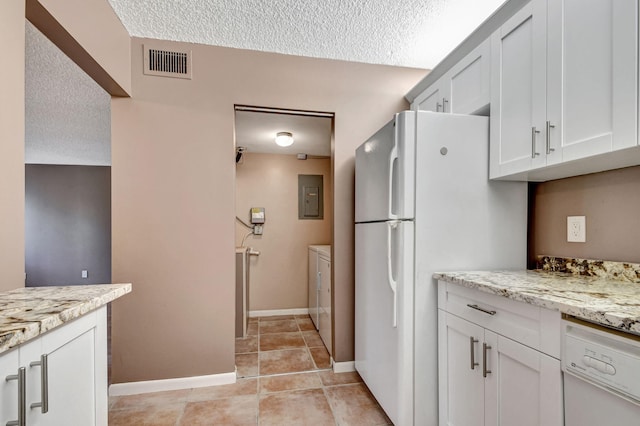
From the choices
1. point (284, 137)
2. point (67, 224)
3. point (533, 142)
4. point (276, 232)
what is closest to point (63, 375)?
point (533, 142)

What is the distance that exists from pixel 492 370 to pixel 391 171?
3.38ft

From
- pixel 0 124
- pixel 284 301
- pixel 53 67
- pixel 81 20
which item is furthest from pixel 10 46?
pixel 284 301

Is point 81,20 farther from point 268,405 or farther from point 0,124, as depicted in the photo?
point 268,405

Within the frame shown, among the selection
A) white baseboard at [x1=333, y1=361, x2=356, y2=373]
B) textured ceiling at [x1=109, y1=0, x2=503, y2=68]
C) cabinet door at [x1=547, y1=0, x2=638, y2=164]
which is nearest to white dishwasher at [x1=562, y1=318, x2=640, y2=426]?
cabinet door at [x1=547, y1=0, x2=638, y2=164]

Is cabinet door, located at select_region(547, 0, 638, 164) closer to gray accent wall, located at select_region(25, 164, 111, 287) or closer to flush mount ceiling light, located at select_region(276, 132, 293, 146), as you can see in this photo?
flush mount ceiling light, located at select_region(276, 132, 293, 146)

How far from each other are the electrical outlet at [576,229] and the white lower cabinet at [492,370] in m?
0.66

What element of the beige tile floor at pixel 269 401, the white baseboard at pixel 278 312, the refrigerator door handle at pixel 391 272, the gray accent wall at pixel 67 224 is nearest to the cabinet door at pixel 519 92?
the refrigerator door handle at pixel 391 272

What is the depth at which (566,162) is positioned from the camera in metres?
1.27

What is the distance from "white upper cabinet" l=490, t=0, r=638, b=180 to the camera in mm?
1049

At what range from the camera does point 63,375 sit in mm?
859

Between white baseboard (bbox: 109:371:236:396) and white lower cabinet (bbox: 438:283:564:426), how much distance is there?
1.51 metres

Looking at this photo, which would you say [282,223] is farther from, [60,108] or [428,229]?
[428,229]

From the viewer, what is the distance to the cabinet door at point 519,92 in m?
1.36

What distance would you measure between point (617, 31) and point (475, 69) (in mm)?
768
